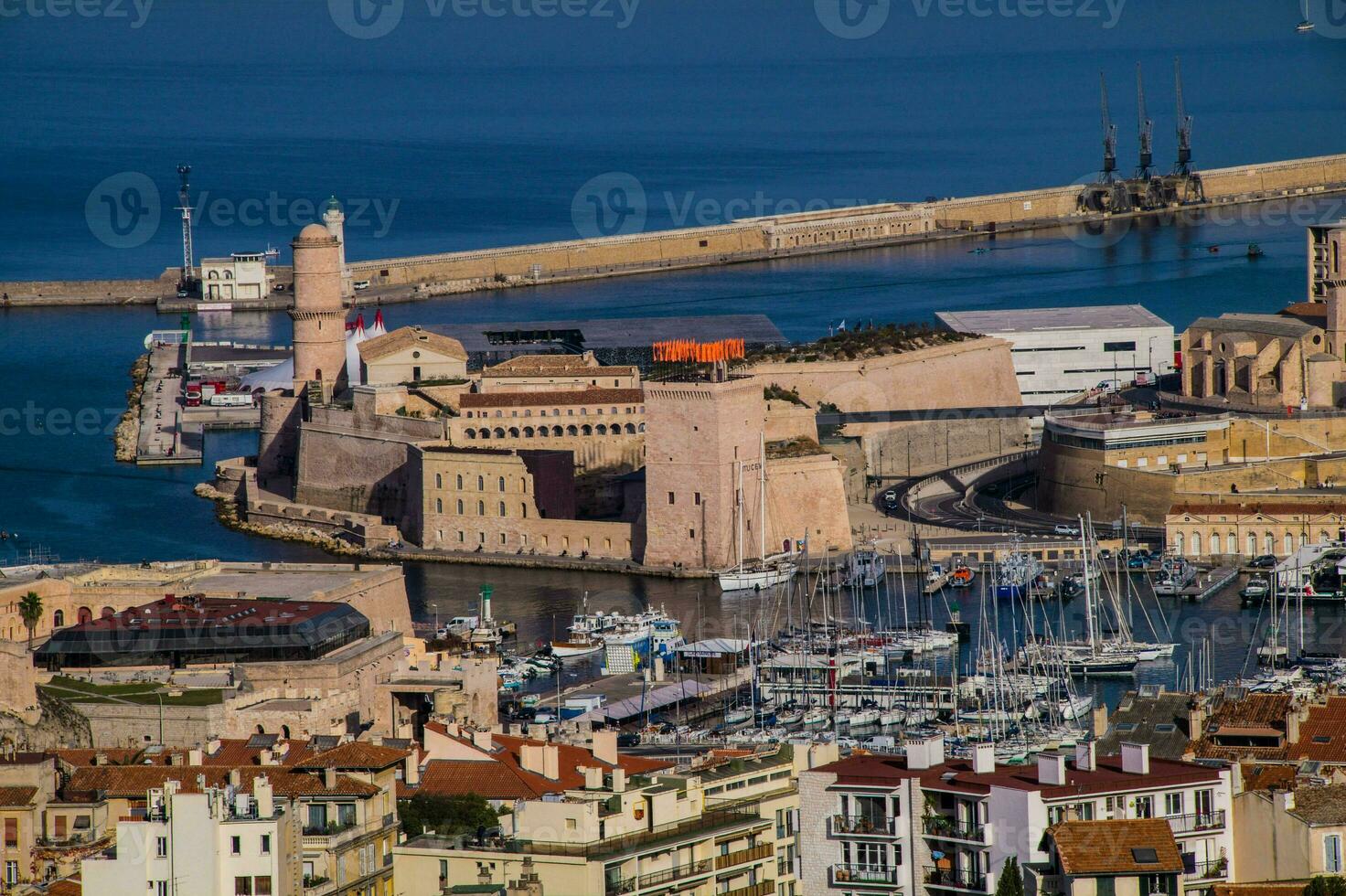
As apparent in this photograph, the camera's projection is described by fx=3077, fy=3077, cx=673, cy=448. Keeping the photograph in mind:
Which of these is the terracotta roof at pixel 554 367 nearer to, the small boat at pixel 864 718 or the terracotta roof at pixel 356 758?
the small boat at pixel 864 718

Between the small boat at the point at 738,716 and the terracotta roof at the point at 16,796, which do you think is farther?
the small boat at the point at 738,716

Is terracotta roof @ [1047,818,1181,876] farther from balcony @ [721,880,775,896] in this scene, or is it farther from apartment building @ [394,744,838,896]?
balcony @ [721,880,775,896]

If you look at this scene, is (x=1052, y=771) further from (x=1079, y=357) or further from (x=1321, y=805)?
(x=1079, y=357)

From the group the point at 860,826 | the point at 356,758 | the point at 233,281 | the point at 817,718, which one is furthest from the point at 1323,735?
the point at 233,281

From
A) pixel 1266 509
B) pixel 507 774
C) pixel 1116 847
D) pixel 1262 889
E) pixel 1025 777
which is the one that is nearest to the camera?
pixel 1116 847

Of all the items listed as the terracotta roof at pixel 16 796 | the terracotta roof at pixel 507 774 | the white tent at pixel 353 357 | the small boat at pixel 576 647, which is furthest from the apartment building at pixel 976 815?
the white tent at pixel 353 357

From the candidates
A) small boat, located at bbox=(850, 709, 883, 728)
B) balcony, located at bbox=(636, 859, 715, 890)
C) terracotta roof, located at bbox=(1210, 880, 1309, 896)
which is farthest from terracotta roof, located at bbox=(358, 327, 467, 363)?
terracotta roof, located at bbox=(1210, 880, 1309, 896)

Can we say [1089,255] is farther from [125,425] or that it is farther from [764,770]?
[764,770]
